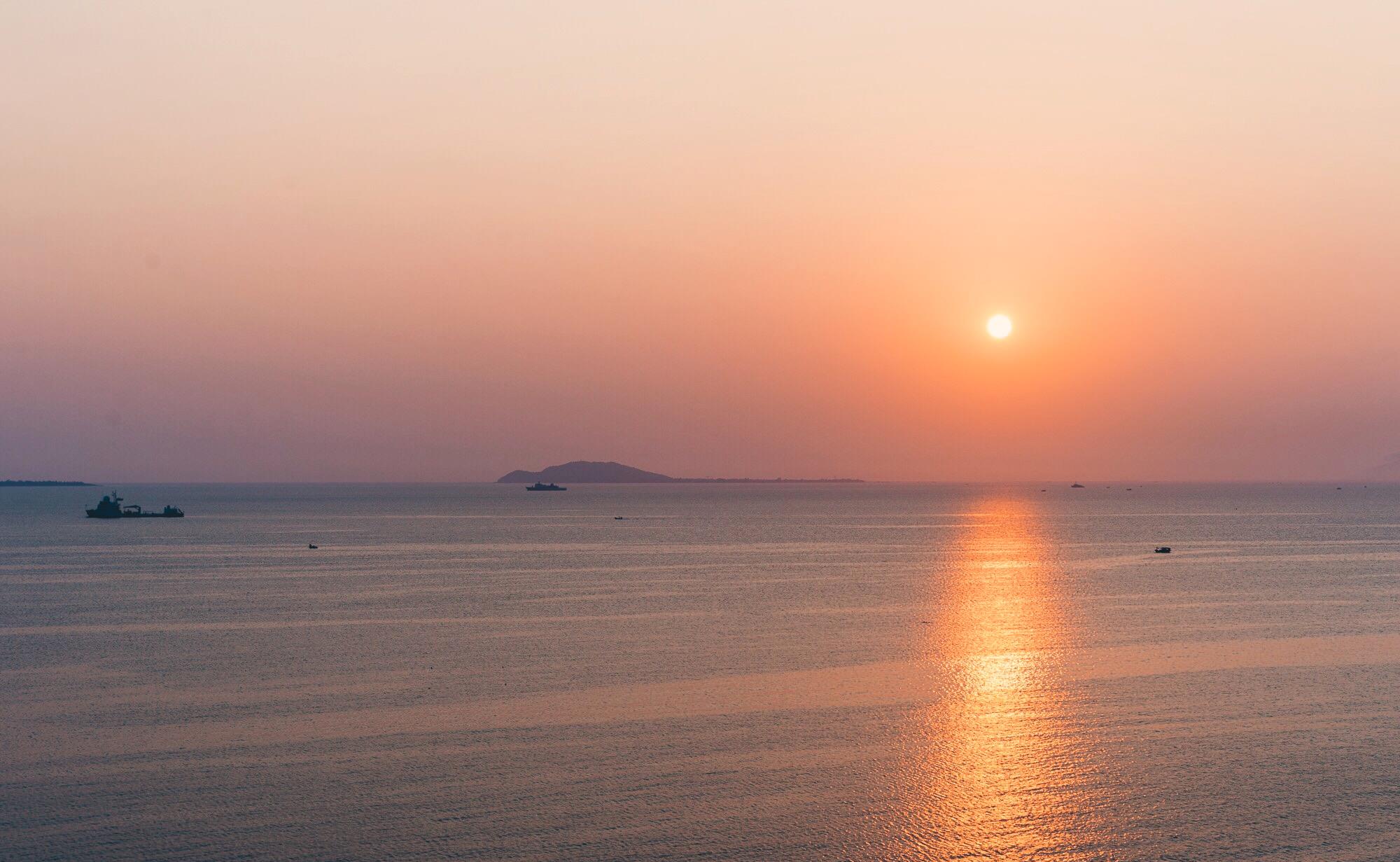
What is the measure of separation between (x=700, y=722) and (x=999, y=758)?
9567 millimetres

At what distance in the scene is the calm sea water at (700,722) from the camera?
27.3 metres

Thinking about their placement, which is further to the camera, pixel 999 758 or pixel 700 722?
pixel 700 722

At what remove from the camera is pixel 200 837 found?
26.6m

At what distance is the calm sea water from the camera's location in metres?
27.3

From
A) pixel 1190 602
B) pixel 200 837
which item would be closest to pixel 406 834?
pixel 200 837

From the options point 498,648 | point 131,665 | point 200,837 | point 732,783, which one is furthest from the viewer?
point 498,648

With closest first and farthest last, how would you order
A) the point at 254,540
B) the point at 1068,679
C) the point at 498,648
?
the point at 1068,679, the point at 498,648, the point at 254,540

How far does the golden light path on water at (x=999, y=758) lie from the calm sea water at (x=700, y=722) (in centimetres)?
13

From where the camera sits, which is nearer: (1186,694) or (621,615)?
(1186,694)

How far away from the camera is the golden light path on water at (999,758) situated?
88.6ft

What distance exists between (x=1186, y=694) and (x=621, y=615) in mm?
33114

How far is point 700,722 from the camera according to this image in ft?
124

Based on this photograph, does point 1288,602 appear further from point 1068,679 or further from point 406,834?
point 406,834

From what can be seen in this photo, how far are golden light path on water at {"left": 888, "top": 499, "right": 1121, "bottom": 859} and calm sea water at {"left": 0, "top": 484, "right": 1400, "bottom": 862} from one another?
0.44 ft
